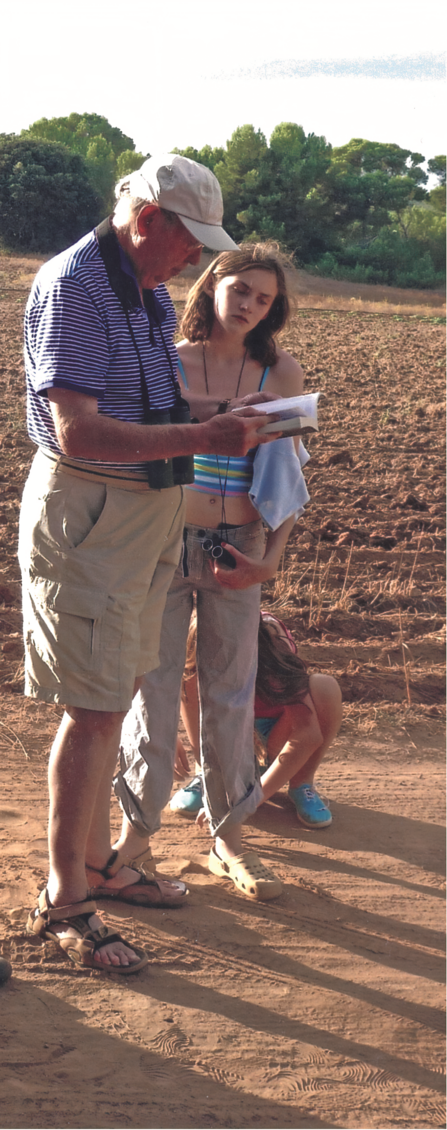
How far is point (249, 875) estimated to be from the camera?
3.08m

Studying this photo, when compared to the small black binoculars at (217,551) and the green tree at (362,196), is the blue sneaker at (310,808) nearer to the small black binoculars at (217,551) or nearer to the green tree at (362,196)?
the small black binoculars at (217,551)

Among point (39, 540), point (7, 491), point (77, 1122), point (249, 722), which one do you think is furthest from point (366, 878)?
point (7, 491)

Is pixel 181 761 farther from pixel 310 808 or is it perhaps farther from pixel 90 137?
pixel 90 137

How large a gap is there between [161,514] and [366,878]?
1.60 metres

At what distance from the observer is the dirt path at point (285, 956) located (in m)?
2.31

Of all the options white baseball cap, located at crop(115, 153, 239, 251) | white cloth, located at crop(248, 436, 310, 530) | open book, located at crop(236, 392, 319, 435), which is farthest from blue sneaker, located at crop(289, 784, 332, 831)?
white baseball cap, located at crop(115, 153, 239, 251)

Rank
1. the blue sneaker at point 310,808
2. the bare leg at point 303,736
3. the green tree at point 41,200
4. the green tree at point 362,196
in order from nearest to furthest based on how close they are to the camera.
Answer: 1. the bare leg at point 303,736
2. the blue sneaker at point 310,808
3. the green tree at point 41,200
4. the green tree at point 362,196

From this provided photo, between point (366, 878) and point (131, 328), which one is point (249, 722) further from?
point (131, 328)

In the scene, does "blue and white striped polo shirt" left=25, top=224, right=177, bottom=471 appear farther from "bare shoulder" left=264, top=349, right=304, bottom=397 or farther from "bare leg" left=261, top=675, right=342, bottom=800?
"bare leg" left=261, top=675, right=342, bottom=800

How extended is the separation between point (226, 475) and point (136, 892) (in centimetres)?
129

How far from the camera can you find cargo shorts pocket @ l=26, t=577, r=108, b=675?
91.7 inches

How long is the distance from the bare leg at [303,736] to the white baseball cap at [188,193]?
1770 millimetres

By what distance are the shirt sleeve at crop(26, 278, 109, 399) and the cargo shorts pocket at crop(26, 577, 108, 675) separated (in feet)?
1.55

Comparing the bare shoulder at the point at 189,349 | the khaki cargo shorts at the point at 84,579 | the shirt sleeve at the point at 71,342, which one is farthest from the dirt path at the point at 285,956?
the bare shoulder at the point at 189,349
